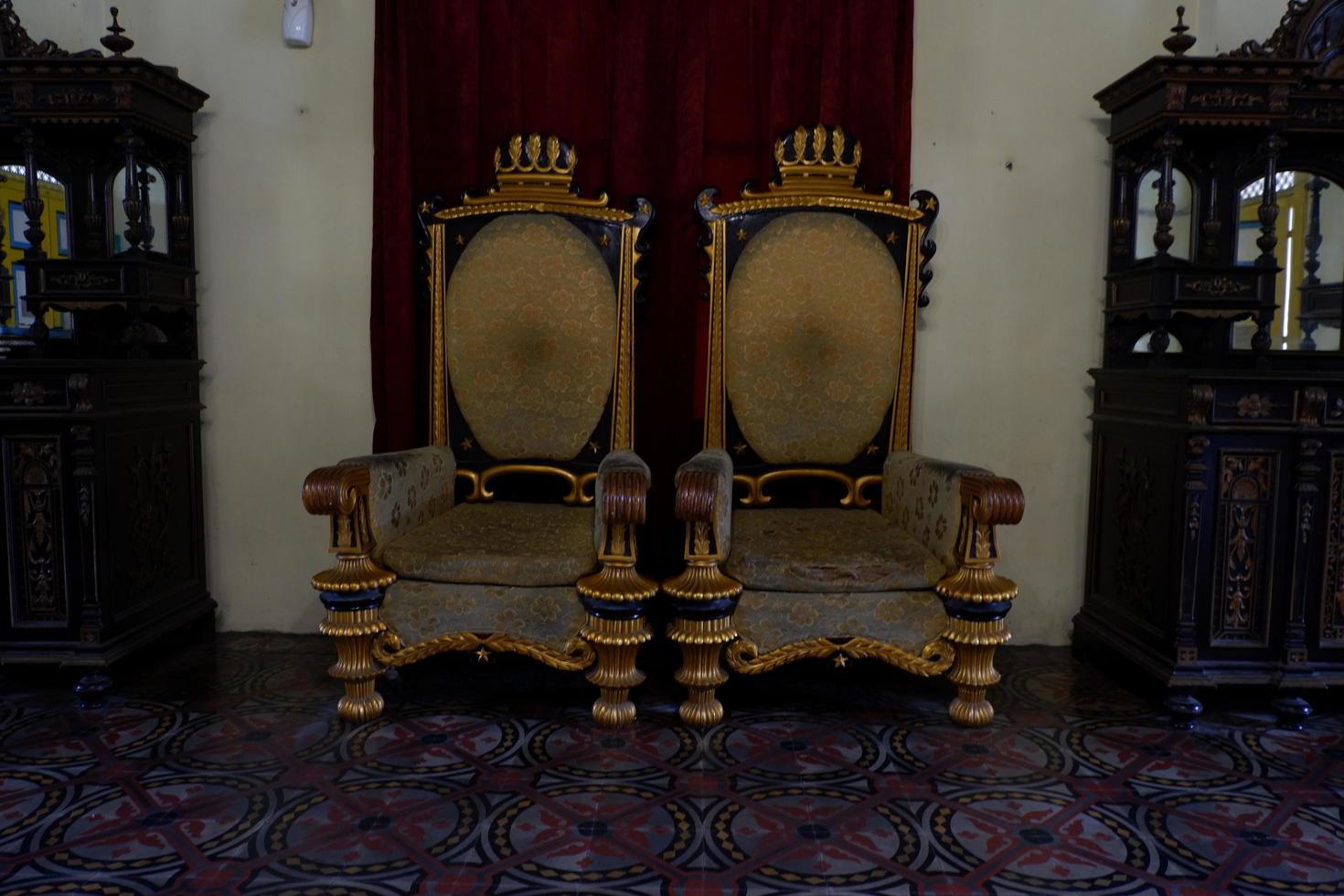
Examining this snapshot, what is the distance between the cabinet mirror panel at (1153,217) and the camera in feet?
9.53

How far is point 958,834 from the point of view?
177 cm

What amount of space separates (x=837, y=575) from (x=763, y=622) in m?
0.22

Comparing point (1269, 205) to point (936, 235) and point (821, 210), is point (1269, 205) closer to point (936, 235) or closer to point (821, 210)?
point (936, 235)

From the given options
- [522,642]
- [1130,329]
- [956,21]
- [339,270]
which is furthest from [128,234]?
[1130,329]

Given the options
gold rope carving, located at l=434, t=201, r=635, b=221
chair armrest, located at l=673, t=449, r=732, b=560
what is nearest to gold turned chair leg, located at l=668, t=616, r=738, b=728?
chair armrest, located at l=673, t=449, r=732, b=560

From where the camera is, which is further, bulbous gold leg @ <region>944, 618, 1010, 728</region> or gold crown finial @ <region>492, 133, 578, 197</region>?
gold crown finial @ <region>492, 133, 578, 197</region>

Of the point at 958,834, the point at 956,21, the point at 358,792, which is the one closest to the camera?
the point at 958,834

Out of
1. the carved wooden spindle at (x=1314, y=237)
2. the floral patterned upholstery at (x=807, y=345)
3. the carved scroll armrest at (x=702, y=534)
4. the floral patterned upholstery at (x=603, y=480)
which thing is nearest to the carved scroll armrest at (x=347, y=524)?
the floral patterned upholstery at (x=603, y=480)

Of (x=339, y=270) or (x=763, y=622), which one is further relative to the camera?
(x=339, y=270)

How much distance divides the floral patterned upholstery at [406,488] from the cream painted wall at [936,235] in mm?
556

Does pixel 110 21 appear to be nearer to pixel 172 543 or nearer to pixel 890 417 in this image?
pixel 172 543

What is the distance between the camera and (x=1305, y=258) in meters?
2.89

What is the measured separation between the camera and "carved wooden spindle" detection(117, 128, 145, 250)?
2.69 meters

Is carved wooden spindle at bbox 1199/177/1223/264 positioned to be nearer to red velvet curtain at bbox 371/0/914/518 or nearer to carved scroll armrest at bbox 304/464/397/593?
red velvet curtain at bbox 371/0/914/518
